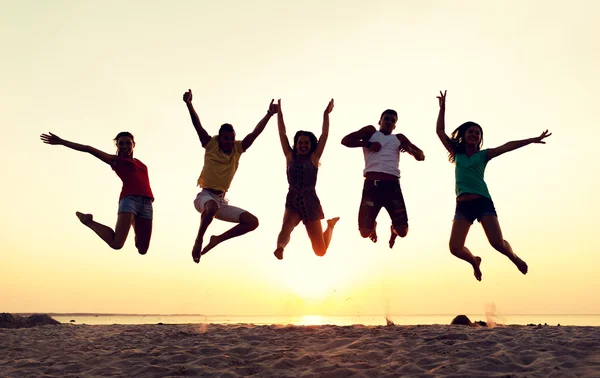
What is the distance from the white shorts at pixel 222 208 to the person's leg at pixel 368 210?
84.0 inches

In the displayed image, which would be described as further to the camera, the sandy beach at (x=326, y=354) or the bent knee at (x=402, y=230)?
the bent knee at (x=402, y=230)

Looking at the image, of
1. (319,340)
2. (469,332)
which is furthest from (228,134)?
(469,332)

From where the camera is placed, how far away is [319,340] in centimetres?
763

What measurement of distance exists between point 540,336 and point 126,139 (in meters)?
7.59

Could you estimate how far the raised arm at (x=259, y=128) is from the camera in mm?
8906

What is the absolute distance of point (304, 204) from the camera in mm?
8859

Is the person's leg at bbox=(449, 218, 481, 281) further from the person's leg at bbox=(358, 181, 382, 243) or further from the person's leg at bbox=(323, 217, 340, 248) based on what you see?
the person's leg at bbox=(323, 217, 340, 248)

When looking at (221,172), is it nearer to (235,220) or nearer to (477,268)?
(235,220)

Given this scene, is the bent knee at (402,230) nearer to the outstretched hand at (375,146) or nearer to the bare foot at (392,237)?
the bare foot at (392,237)

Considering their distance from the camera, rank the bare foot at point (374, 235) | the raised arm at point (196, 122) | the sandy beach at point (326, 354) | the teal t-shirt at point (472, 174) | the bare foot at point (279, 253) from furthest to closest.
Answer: the bare foot at point (374, 235) → the raised arm at point (196, 122) → the bare foot at point (279, 253) → the teal t-shirt at point (472, 174) → the sandy beach at point (326, 354)

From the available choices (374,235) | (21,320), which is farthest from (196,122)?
(21,320)

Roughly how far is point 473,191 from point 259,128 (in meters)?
3.83

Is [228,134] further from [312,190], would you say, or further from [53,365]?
[53,365]

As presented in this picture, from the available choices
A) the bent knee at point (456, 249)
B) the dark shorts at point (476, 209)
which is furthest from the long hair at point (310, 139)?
the bent knee at point (456, 249)
